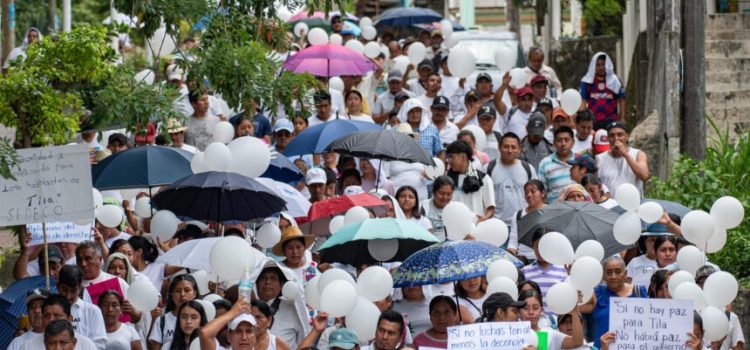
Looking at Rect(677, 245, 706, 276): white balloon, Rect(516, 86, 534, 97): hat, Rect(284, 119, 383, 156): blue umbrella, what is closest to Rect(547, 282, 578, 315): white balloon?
Rect(677, 245, 706, 276): white balloon

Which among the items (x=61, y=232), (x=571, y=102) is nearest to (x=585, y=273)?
(x=61, y=232)

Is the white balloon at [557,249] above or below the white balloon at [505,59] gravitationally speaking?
below

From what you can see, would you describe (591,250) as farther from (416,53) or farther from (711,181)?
(416,53)

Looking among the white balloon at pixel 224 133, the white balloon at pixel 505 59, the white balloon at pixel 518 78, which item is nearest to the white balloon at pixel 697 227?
the white balloon at pixel 224 133

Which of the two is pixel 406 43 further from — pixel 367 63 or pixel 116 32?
pixel 116 32

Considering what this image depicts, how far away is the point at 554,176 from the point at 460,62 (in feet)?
14.2

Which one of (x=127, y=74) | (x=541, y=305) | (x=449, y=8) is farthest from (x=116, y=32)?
(x=449, y=8)

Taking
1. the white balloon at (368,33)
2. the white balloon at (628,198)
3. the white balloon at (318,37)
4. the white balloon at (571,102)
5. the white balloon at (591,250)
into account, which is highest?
the white balloon at (318,37)

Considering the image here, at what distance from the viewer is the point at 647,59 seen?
23969 millimetres

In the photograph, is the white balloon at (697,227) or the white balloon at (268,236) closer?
the white balloon at (697,227)

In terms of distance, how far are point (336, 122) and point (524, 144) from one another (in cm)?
204

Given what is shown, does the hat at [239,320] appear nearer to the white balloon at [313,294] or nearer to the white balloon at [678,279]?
the white balloon at [313,294]

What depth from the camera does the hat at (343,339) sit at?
11.8m

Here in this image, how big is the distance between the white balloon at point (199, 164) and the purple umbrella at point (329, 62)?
21.7 ft
